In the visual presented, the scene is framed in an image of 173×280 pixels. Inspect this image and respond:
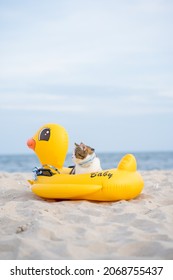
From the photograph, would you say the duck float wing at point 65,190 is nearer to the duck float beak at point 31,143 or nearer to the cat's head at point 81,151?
the cat's head at point 81,151

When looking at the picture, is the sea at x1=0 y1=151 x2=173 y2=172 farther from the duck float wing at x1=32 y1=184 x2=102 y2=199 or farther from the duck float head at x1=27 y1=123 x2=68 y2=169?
the duck float wing at x1=32 y1=184 x2=102 y2=199

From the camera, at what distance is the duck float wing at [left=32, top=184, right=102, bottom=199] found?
534 cm

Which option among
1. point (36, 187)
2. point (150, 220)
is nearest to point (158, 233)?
point (150, 220)

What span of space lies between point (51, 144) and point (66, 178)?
26.1 inches

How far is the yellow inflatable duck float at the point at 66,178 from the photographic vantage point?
5398 mm

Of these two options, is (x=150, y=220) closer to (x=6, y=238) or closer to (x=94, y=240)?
(x=94, y=240)

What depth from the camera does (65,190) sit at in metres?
5.40

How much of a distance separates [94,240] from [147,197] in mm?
2386

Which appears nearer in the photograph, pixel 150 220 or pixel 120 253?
pixel 120 253

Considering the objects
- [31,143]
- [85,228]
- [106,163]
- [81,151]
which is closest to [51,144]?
[31,143]

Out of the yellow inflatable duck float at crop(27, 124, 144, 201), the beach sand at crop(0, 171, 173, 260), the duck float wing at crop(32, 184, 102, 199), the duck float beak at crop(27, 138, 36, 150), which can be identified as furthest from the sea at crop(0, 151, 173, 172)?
the beach sand at crop(0, 171, 173, 260)

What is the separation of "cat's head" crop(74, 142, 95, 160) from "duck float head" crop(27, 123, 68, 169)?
47 cm

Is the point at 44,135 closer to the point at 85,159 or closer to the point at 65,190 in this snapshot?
the point at 85,159

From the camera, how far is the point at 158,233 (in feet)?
12.6
